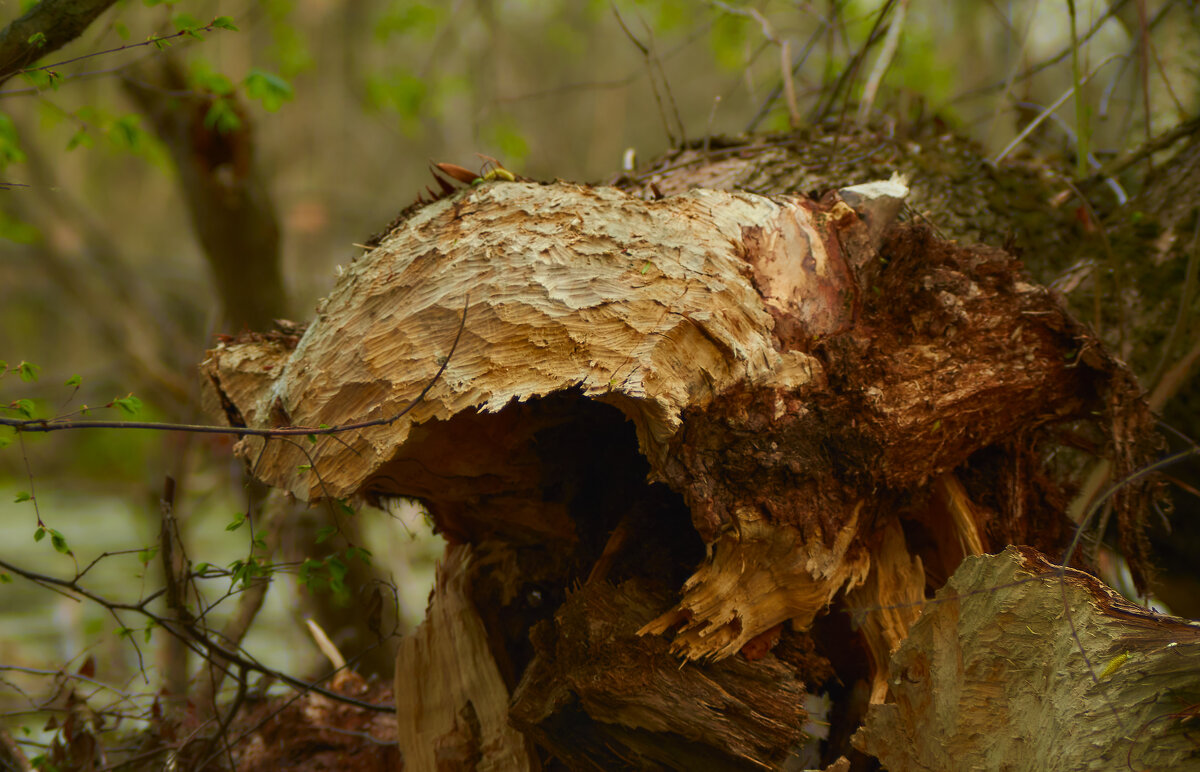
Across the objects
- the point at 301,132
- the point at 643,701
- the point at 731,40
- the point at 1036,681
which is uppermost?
the point at 301,132

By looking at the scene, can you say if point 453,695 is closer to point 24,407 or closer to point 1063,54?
point 24,407

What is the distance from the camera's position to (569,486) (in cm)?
193

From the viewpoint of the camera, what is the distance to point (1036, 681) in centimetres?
133

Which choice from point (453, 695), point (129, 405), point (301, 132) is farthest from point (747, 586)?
point (301, 132)

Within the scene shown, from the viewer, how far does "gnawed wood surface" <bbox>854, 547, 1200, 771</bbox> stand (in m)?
1.17

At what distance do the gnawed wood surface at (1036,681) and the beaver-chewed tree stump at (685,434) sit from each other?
0.03 metres

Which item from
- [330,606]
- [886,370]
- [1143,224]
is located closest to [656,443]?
[886,370]

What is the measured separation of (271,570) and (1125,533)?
2.15 metres

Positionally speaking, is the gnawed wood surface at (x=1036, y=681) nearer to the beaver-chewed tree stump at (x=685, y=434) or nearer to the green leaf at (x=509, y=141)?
the beaver-chewed tree stump at (x=685, y=434)

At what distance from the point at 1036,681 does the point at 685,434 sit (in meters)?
0.73

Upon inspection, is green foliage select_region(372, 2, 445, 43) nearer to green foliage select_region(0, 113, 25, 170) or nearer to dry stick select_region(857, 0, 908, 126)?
dry stick select_region(857, 0, 908, 126)

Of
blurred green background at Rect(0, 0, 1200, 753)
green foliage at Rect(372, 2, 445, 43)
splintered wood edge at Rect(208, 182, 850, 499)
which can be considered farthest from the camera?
green foliage at Rect(372, 2, 445, 43)

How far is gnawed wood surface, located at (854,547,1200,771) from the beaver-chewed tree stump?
3 centimetres

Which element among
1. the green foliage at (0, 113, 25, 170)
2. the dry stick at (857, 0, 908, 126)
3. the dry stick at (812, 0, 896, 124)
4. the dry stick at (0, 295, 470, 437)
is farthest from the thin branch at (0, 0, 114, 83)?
the dry stick at (857, 0, 908, 126)
